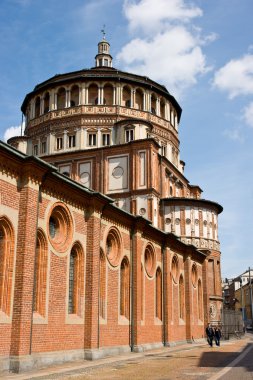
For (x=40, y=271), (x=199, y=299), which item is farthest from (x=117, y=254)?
(x=199, y=299)

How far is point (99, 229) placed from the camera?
20.7 metres

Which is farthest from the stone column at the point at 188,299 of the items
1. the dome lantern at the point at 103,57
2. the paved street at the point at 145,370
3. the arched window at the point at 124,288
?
the dome lantern at the point at 103,57

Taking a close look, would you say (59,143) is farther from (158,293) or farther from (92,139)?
(158,293)

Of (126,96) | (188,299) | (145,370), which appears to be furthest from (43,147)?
(145,370)

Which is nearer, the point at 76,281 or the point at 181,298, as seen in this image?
the point at 76,281

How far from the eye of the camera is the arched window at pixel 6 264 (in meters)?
14.9

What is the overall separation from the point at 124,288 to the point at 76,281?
16.4 feet

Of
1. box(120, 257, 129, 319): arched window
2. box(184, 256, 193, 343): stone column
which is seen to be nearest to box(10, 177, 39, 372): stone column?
box(120, 257, 129, 319): arched window

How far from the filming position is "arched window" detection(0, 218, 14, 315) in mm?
14945

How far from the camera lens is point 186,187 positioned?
51.0m

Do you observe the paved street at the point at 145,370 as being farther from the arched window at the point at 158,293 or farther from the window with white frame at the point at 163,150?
the window with white frame at the point at 163,150

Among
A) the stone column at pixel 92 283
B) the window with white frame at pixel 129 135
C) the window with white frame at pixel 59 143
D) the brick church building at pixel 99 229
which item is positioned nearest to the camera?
the brick church building at pixel 99 229

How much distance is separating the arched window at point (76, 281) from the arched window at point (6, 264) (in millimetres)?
4279

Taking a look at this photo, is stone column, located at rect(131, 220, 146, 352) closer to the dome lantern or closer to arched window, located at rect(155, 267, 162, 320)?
arched window, located at rect(155, 267, 162, 320)
